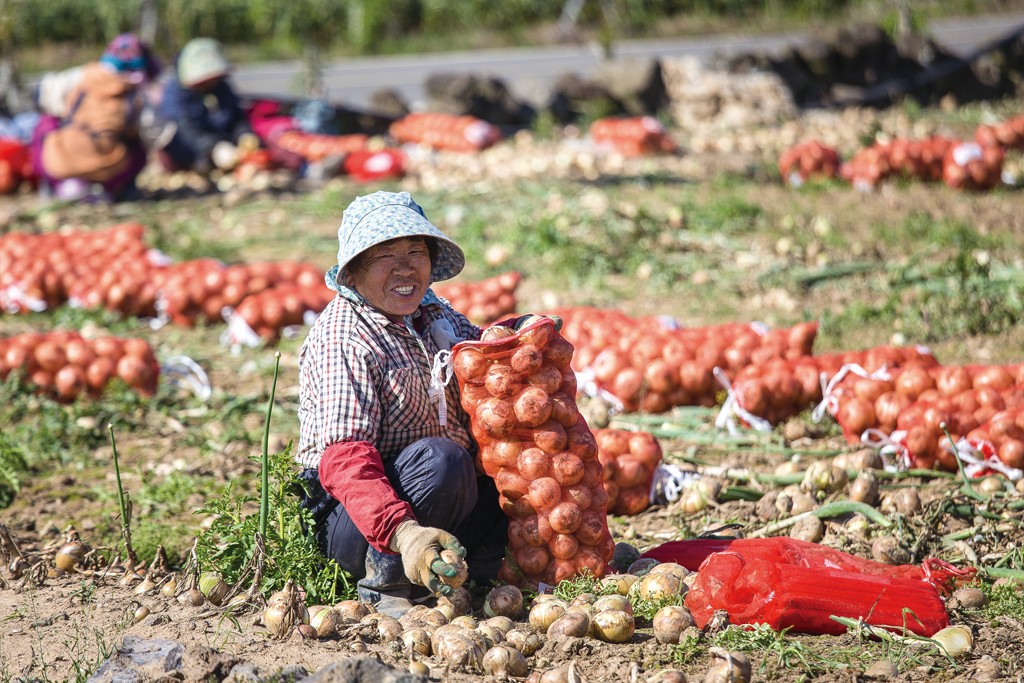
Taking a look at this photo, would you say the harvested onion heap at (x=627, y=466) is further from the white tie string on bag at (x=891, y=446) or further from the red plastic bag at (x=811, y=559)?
the white tie string on bag at (x=891, y=446)

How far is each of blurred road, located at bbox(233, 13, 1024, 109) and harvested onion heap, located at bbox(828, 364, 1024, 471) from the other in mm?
12374

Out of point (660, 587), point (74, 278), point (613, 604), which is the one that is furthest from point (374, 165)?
point (613, 604)

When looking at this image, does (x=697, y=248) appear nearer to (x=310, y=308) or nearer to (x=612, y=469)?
(x=310, y=308)

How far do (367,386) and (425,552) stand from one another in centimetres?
59

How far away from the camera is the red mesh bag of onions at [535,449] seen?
3238 mm

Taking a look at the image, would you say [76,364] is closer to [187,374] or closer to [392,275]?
[187,374]

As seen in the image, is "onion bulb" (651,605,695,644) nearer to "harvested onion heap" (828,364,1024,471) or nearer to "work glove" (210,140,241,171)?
"harvested onion heap" (828,364,1024,471)

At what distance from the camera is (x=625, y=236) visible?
25.7ft

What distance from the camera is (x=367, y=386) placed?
3.25 metres

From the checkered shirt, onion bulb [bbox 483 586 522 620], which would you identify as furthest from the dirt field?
the checkered shirt

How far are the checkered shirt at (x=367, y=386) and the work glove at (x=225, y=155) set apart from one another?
802 centimetres

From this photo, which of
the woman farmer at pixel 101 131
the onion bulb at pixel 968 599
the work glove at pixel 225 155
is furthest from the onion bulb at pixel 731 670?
the work glove at pixel 225 155

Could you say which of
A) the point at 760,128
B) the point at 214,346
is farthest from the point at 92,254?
the point at 760,128

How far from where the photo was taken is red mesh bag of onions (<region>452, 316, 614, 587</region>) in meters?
3.24
